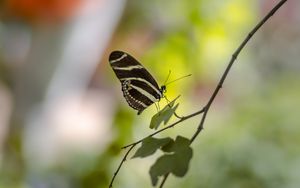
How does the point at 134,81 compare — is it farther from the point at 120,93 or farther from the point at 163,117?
the point at 120,93

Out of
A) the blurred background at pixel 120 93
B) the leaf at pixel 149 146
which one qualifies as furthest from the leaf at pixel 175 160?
the blurred background at pixel 120 93

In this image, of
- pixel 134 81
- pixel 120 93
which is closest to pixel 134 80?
pixel 134 81

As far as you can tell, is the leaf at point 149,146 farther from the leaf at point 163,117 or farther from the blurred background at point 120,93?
the blurred background at point 120,93

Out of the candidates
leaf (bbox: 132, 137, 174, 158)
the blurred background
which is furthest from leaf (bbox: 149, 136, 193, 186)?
the blurred background

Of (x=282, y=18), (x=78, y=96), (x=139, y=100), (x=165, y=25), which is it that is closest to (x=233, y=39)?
(x=165, y=25)

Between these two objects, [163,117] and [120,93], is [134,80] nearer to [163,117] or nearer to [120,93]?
[163,117]

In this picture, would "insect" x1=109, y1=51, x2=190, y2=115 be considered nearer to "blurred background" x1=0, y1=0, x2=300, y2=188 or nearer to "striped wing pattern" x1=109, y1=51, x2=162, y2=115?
"striped wing pattern" x1=109, y1=51, x2=162, y2=115

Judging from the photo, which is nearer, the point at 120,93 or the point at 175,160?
the point at 175,160
